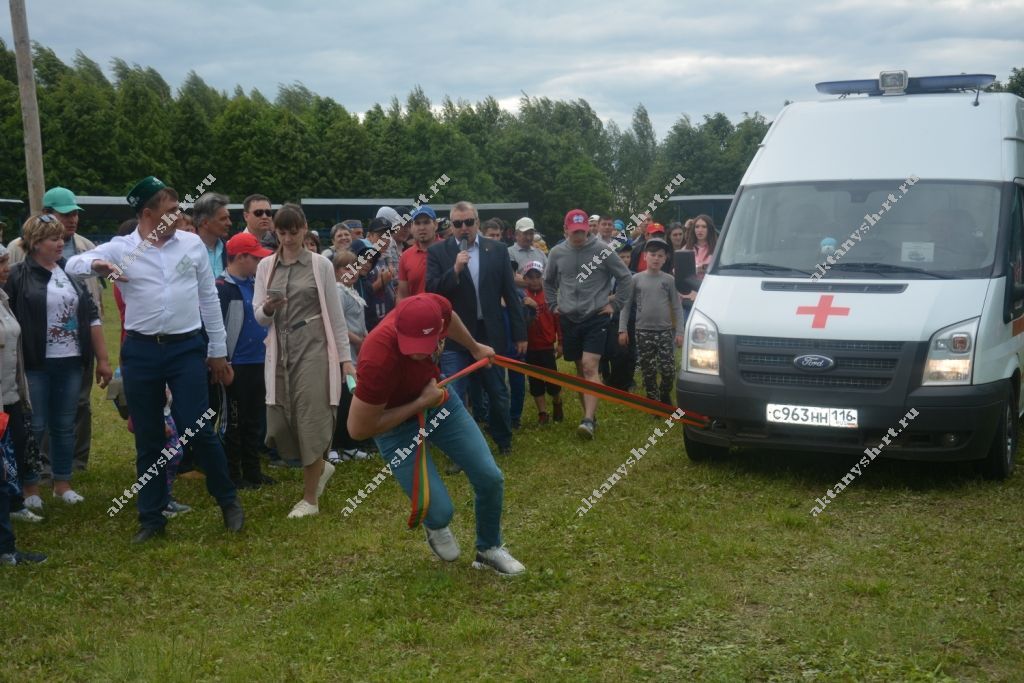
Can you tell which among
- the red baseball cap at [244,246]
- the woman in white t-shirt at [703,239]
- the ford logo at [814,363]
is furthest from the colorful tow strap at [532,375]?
the woman in white t-shirt at [703,239]

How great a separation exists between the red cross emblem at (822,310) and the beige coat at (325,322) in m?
3.26

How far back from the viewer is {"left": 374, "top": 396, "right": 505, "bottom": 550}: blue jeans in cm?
573

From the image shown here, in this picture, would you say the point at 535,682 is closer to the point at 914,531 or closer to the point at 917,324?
the point at 914,531

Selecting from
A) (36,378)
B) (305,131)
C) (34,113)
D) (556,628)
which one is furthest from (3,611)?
(305,131)

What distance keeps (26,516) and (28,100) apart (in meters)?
8.49

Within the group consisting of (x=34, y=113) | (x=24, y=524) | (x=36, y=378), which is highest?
(x=34, y=113)

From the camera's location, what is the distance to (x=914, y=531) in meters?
6.49

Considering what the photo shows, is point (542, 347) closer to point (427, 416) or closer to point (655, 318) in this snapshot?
point (655, 318)

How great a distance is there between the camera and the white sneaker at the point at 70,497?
773 cm

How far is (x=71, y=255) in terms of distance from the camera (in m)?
8.47

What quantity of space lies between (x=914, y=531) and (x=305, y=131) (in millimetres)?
61210

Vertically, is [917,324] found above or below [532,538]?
above

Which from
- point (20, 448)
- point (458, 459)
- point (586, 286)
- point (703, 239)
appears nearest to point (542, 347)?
point (586, 286)

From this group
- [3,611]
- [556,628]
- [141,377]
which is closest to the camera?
[556,628]
